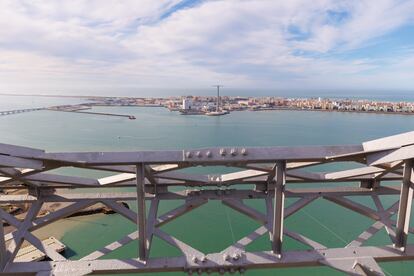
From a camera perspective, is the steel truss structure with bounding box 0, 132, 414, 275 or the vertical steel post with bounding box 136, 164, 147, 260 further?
the vertical steel post with bounding box 136, 164, 147, 260

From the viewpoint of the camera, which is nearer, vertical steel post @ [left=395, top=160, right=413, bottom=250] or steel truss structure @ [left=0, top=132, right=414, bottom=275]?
steel truss structure @ [left=0, top=132, right=414, bottom=275]

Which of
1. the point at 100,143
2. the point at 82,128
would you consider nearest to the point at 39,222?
the point at 100,143

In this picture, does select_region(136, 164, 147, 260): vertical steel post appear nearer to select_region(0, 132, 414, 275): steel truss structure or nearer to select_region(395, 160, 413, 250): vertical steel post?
select_region(0, 132, 414, 275): steel truss structure

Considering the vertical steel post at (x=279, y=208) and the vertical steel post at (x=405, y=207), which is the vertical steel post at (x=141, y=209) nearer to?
the vertical steel post at (x=279, y=208)

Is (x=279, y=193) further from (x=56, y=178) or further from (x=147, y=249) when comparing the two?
(x=56, y=178)

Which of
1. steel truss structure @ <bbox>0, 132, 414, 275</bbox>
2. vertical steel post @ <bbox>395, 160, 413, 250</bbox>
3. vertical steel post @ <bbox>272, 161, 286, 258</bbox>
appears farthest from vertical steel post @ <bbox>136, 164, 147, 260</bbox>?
vertical steel post @ <bbox>395, 160, 413, 250</bbox>

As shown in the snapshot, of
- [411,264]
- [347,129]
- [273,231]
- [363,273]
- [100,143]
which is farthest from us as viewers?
[347,129]

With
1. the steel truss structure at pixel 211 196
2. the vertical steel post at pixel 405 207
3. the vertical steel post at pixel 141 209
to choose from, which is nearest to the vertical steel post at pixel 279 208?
the steel truss structure at pixel 211 196
